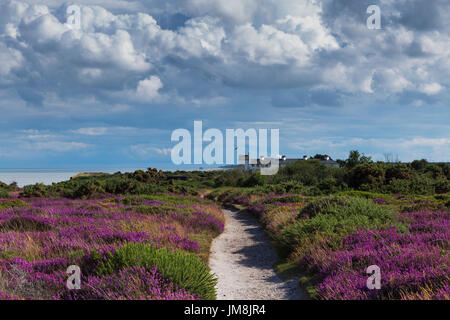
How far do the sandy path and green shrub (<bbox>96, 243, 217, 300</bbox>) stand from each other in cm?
130

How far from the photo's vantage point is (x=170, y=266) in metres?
6.31

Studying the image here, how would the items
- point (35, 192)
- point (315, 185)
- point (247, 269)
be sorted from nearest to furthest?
point (247, 269) → point (35, 192) → point (315, 185)

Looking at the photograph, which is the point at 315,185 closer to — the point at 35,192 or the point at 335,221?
the point at 335,221

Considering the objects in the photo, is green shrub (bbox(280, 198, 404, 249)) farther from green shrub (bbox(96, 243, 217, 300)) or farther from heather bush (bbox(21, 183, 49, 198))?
heather bush (bbox(21, 183, 49, 198))

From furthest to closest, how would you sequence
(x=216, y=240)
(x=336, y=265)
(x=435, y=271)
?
(x=216, y=240), (x=336, y=265), (x=435, y=271)

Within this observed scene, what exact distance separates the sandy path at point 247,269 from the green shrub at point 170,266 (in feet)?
4.27

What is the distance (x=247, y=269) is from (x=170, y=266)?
506 cm

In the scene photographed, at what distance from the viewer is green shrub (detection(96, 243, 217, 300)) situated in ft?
20.5

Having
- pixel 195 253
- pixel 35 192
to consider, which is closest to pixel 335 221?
pixel 195 253

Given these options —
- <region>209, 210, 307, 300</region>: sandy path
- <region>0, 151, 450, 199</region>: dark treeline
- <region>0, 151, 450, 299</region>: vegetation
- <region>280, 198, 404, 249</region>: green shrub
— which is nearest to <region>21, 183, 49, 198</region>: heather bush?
<region>0, 151, 450, 199</region>: dark treeline

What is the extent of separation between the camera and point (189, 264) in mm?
6781
